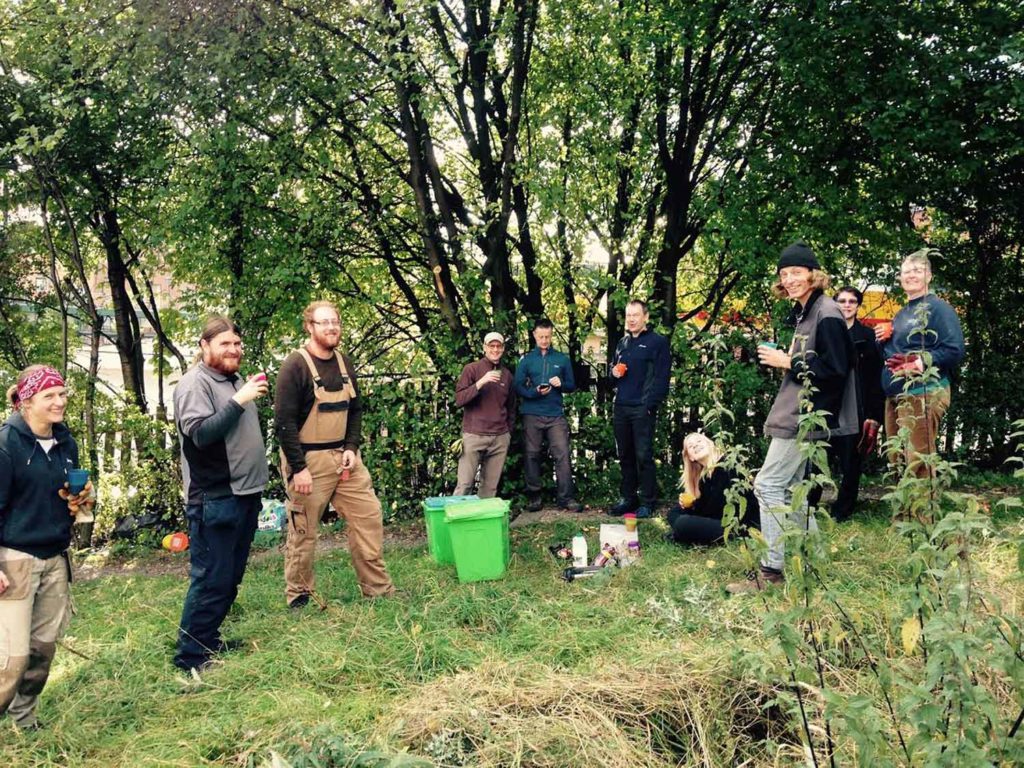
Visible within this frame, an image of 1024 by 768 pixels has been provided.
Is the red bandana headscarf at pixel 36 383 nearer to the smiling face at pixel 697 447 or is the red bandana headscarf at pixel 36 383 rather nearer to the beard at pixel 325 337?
the beard at pixel 325 337

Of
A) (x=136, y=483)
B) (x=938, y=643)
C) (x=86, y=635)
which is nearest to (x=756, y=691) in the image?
(x=938, y=643)

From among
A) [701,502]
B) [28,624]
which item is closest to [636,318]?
[701,502]

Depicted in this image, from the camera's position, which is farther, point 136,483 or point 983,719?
point 136,483

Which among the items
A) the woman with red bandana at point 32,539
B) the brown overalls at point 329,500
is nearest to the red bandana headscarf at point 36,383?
→ the woman with red bandana at point 32,539

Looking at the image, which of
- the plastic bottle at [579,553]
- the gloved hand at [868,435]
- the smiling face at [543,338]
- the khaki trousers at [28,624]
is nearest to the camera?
the khaki trousers at [28,624]

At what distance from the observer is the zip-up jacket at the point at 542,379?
274 inches

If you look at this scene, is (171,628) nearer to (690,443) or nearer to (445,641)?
(445,641)

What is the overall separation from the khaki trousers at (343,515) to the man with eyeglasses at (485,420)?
1965mm

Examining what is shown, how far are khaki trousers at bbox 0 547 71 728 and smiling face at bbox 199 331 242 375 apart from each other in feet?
3.79

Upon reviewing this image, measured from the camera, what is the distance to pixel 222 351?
12.8 feet

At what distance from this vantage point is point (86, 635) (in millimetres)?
4578

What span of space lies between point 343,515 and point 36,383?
1.89 meters

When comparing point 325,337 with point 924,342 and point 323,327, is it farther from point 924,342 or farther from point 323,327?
point 924,342

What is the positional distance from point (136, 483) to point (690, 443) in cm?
512
